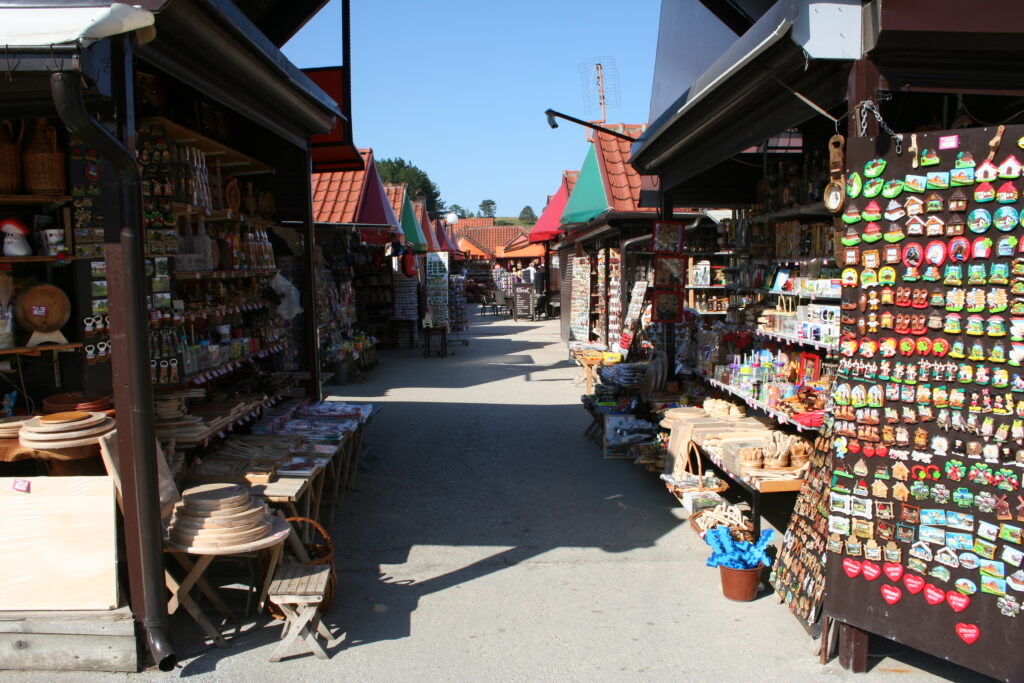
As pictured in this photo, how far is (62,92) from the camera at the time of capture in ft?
10.2

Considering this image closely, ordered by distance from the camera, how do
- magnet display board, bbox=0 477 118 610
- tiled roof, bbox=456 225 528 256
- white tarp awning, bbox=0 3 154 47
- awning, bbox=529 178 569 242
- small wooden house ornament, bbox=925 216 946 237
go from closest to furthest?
1. white tarp awning, bbox=0 3 154 47
2. small wooden house ornament, bbox=925 216 946 237
3. magnet display board, bbox=0 477 118 610
4. awning, bbox=529 178 569 242
5. tiled roof, bbox=456 225 528 256

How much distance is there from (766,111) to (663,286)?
3.55m

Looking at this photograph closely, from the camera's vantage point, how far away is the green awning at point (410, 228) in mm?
18894

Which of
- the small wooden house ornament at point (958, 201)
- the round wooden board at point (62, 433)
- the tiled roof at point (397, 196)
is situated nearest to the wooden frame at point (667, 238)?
the small wooden house ornament at point (958, 201)

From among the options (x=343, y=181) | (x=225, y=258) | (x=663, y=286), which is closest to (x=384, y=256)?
(x=343, y=181)

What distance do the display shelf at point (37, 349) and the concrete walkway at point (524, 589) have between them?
5.64 feet

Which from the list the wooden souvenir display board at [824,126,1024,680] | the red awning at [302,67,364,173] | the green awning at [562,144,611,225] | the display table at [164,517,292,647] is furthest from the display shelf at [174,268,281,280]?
the green awning at [562,144,611,225]

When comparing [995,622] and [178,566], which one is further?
[178,566]

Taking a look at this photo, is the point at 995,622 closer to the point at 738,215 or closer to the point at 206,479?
the point at 206,479

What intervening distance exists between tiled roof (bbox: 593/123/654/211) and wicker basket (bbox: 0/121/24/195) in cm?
961

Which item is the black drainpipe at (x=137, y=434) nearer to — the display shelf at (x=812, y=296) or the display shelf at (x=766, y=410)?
the display shelf at (x=766, y=410)

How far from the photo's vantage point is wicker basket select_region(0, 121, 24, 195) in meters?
4.17

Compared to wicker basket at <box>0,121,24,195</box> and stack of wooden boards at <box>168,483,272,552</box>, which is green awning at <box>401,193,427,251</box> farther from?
stack of wooden boards at <box>168,483,272,552</box>

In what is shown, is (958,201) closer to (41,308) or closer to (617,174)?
(41,308)
